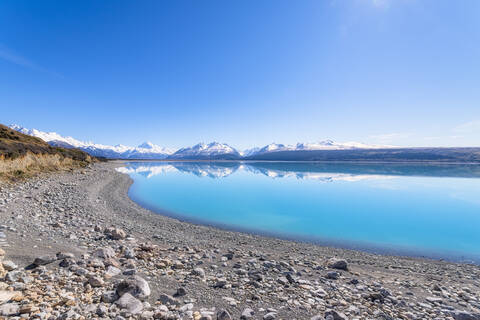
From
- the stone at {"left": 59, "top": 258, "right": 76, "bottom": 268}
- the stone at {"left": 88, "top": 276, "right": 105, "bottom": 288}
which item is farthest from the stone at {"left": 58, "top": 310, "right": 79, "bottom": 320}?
the stone at {"left": 59, "top": 258, "right": 76, "bottom": 268}

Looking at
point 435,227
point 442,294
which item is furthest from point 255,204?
point 442,294

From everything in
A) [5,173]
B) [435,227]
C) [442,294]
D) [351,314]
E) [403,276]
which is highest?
[5,173]

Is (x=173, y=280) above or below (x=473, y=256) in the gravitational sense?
above

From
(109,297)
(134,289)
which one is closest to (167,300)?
(134,289)

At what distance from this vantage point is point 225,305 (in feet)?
15.0

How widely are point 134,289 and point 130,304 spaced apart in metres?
0.48

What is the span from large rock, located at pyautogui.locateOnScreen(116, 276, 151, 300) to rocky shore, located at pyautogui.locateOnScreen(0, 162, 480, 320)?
0.06ft

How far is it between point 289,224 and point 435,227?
40.0 feet

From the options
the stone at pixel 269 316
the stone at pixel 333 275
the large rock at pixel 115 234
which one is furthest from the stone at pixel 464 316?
the large rock at pixel 115 234

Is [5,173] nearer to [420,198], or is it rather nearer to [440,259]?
[440,259]

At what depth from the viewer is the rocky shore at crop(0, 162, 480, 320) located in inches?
152

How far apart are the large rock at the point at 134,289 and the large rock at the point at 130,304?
217mm

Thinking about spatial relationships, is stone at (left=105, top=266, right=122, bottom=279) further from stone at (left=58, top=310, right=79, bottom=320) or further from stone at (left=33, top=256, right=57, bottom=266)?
stone at (left=58, top=310, right=79, bottom=320)

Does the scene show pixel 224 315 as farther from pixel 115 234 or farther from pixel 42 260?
pixel 115 234
